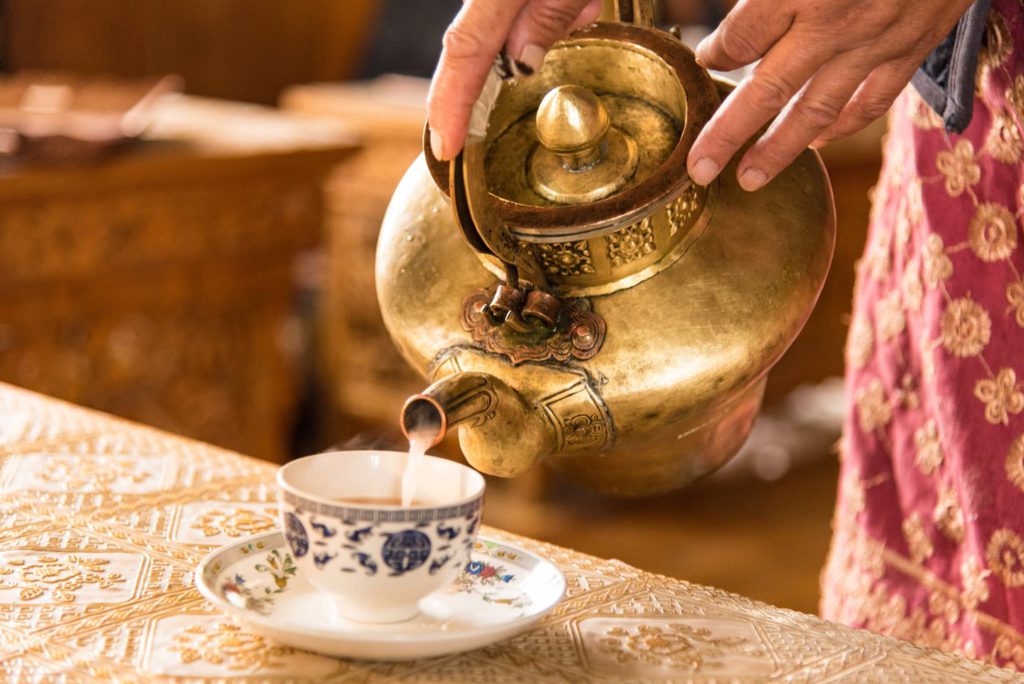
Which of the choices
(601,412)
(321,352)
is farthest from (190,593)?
(321,352)

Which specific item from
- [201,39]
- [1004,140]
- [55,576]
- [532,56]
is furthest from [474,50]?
[201,39]

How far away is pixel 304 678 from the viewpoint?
740 mm

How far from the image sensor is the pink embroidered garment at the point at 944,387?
3.79 feet

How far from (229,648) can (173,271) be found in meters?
2.23

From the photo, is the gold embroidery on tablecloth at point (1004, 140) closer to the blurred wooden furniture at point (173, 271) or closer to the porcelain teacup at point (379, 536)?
the porcelain teacup at point (379, 536)

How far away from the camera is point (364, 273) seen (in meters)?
3.61

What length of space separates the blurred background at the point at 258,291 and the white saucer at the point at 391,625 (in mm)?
1922

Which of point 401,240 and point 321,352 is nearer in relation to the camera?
point 401,240

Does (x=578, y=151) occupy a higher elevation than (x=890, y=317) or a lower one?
higher

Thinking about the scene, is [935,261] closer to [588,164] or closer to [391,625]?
[588,164]

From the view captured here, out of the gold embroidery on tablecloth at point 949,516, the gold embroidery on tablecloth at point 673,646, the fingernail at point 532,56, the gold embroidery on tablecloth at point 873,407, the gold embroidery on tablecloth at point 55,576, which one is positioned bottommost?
the gold embroidery on tablecloth at point 949,516

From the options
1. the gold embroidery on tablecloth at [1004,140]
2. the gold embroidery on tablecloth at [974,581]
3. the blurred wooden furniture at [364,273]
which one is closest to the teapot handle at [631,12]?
the gold embroidery on tablecloth at [1004,140]

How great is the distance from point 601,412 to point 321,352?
2996 millimetres

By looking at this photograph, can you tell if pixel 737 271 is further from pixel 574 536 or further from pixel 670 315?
pixel 574 536
